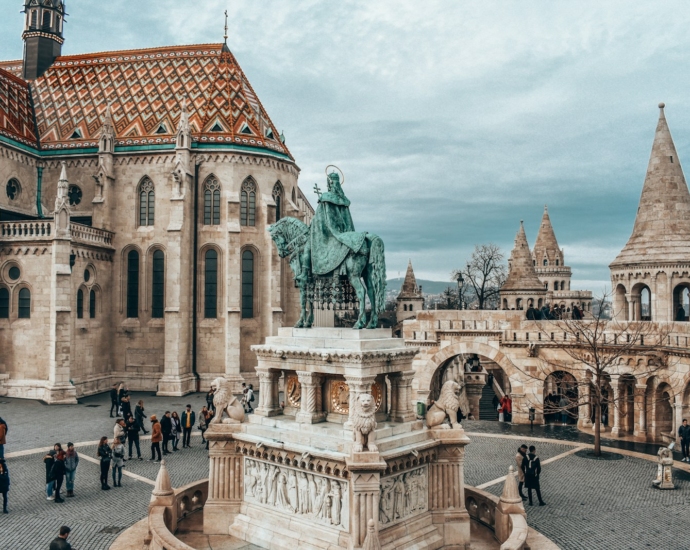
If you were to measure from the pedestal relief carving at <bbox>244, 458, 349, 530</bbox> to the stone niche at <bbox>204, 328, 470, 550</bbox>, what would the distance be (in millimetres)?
16

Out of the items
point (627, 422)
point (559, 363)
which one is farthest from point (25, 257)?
point (627, 422)

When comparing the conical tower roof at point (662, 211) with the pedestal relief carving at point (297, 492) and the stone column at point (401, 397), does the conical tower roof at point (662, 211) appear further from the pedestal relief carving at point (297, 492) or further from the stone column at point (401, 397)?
the pedestal relief carving at point (297, 492)

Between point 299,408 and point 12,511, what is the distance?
7.19m

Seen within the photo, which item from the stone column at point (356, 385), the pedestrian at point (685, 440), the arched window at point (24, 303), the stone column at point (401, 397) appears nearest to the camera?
the stone column at point (356, 385)

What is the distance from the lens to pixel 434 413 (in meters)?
10.0

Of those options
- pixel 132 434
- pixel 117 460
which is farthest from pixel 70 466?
pixel 132 434

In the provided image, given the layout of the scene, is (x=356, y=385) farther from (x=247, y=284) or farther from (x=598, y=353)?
(x=247, y=284)

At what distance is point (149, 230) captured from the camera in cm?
3111

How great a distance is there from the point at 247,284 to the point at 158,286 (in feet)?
14.7

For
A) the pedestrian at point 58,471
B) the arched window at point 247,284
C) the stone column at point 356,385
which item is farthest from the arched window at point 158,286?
the stone column at point 356,385

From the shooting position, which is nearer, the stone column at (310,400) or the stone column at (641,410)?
the stone column at (310,400)

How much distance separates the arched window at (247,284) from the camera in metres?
31.3

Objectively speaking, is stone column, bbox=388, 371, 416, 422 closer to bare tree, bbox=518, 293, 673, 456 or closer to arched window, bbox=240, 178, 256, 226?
bare tree, bbox=518, 293, 673, 456

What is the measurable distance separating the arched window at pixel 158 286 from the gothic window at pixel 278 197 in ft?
21.2
